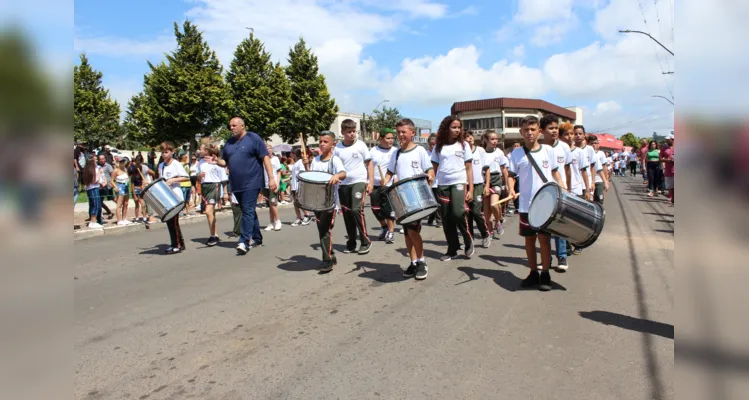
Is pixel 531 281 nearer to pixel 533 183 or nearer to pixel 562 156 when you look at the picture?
pixel 533 183

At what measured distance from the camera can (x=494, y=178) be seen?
10.0m

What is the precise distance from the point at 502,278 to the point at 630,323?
1.83 m

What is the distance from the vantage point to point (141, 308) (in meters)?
5.11

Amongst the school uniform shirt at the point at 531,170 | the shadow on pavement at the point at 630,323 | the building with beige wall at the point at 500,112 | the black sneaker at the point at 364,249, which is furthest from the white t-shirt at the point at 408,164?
the building with beige wall at the point at 500,112

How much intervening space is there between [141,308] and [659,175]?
1964 centimetres

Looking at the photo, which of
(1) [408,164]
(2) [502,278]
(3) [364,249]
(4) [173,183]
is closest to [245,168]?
(4) [173,183]

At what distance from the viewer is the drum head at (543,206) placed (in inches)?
184

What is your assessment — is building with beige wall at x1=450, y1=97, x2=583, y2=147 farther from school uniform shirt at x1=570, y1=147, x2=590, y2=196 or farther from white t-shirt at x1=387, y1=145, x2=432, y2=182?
white t-shirt at x1=387, y1=145, x2=432, y2=182

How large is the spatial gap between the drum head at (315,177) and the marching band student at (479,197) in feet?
9.15

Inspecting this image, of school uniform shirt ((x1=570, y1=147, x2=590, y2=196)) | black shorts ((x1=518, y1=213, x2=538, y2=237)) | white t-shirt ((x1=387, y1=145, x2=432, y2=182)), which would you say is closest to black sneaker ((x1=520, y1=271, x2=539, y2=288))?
black shorts ((x1=518, y1=213, x2=538, y2=237))

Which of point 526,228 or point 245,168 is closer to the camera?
point 526,228

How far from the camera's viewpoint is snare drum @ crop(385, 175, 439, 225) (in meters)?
5.45
